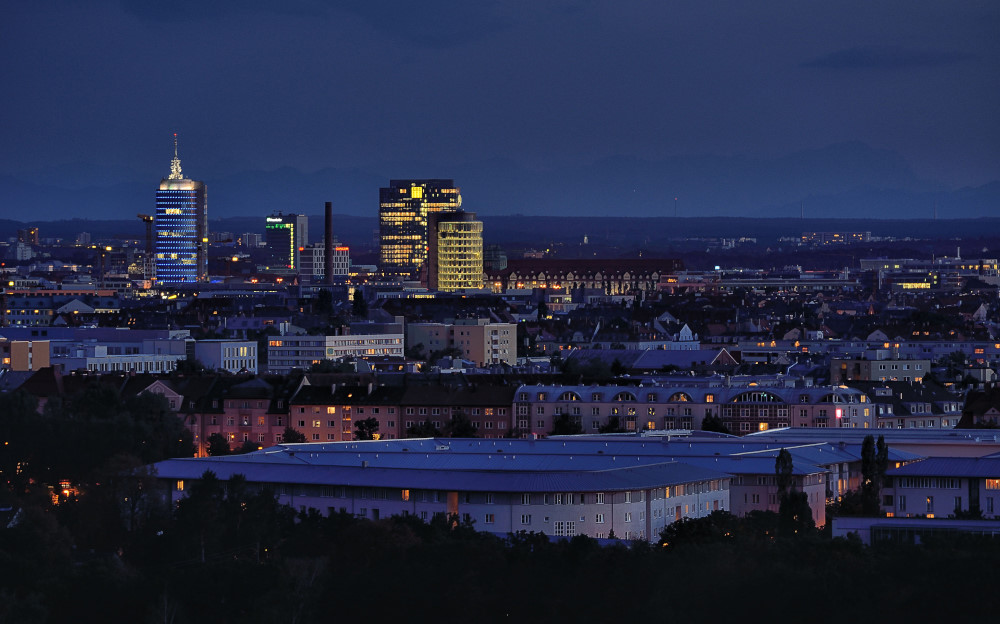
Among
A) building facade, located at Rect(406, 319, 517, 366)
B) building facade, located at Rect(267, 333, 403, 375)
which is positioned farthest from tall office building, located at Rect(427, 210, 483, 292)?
building facade, located at Rect(267, 333, 403, 375)

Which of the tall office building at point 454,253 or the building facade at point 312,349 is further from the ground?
the tall office building at point 454,253

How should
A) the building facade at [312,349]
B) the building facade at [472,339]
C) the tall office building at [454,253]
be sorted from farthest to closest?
1. the tall office building at [454,253]
2. the building facade at [472,339]
3. the building facade at [312,349]

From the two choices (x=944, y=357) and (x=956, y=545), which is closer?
(x=956, y=545)

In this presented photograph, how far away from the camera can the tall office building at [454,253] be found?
185375 mm

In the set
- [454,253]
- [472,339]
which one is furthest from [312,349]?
[454,253]

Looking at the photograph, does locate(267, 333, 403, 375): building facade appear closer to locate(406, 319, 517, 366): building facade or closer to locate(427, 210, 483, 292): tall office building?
locate(406, 319, 517, 366): building facade

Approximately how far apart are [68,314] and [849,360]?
54159 mm

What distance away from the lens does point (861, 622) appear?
34688 mm

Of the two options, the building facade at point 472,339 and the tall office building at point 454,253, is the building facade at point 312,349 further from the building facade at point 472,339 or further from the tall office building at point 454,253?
the tall office building at point 454,253

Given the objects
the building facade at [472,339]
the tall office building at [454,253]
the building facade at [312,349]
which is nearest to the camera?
the building facade at [312,349]

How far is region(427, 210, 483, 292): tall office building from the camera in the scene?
18538 centimetres

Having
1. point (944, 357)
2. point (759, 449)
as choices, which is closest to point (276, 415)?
point (759, 449)

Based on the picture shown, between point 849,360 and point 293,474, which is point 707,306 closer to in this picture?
point 849,360

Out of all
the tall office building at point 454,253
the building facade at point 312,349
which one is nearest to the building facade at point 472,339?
the building facade at point 312,349
